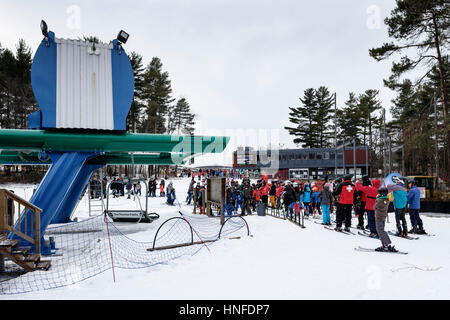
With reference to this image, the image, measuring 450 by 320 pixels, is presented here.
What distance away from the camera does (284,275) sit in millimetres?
5090

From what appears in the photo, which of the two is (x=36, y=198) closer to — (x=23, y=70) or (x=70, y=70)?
(x=70, y=70)

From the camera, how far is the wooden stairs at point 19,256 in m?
4.89

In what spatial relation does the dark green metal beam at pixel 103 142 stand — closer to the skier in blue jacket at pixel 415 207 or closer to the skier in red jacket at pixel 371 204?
the skier in red jacket at pixel 371 204

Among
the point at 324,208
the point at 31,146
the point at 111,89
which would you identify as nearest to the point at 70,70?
the point at 111,89

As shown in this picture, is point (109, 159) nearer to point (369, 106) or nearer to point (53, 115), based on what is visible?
point (53, 115)

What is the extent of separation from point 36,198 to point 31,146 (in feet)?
6.25

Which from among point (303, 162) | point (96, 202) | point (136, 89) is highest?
point (136, 89)

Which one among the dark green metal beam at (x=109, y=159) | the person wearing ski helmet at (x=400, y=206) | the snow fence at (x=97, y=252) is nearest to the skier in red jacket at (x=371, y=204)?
the person wearing ski helmet at (x=400, y=206)

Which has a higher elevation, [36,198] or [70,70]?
[70,70]

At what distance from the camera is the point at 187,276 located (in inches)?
203

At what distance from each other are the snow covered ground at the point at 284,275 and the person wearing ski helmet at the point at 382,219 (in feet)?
1.22

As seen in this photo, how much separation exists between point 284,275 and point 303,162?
41.5 metres

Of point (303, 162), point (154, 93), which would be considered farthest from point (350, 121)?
point (154, 93)
